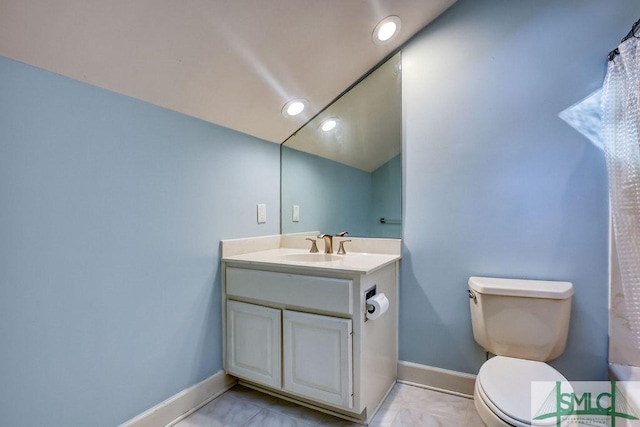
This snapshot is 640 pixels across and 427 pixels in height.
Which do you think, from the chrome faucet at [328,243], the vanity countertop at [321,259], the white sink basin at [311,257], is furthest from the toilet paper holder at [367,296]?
the chrome faucet at [328,243]

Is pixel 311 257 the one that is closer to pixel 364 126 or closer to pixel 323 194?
pixel 323 194

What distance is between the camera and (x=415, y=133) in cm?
190

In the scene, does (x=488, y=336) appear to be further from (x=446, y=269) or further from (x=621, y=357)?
(x=621, y=357)

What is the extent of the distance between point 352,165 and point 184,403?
1686mm

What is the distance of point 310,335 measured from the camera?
151 centimetres

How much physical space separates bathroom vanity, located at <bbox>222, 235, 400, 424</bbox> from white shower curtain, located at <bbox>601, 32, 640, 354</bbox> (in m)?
0.98

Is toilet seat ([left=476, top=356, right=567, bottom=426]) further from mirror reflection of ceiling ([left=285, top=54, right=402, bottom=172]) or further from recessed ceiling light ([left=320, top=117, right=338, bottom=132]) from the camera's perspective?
recessed ceiling light ([left=320, top=117, right=338, bottom=132])

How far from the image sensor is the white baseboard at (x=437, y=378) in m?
1.75

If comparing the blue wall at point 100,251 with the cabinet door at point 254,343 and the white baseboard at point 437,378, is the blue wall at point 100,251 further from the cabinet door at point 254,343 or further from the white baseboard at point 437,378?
the white baseboard at point 437,378

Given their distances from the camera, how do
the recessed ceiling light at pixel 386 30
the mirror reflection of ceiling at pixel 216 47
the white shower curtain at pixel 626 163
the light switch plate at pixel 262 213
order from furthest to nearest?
the light switch plate at pixel 262 213 → the recessed ceiling light at pixel 386 30 → the white shower curtain at pixel 626 163 → the mirror reflection of ceiling at pixel 216 47

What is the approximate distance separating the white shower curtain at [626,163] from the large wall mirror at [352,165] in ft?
3.19

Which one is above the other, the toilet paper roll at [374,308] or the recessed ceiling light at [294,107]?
the recessed ceiling light at [294,107]

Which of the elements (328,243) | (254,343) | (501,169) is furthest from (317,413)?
(501,169)

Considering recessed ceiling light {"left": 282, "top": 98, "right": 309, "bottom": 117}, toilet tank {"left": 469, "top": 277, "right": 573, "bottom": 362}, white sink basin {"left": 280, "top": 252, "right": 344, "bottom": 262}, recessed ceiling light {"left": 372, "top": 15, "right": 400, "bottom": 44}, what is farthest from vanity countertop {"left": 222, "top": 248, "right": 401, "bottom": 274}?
recessed ceiling light {"left": 372, "top": 15, "right": 400, "bottom": 44}
